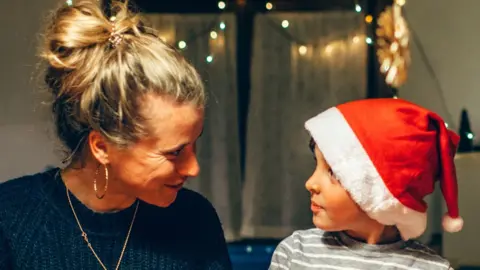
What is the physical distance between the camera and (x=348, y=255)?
3.67 feet

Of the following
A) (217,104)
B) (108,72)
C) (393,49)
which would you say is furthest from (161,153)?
(217,104)

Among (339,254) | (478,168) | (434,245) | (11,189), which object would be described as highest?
(11,189)

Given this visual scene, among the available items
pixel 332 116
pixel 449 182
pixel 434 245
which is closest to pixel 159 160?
pixel 332 116

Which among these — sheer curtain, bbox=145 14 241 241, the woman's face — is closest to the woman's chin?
the woman's face

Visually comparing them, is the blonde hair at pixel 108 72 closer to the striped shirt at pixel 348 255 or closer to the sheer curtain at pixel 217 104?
the striped shirt at pixel 348 255

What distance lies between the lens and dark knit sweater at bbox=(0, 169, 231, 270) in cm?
110

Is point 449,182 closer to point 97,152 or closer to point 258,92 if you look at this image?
point 97,152

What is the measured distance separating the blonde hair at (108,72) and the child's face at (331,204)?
0.25 metres

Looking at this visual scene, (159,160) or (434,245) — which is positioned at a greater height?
(159,160)

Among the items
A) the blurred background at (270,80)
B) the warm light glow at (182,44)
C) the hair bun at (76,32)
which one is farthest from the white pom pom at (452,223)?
the warm light glow at (182,44)

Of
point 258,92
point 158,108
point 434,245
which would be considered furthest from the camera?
point 258,92

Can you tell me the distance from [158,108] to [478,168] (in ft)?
5.78

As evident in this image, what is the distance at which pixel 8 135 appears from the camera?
291cm

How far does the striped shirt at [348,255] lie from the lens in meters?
1.09
